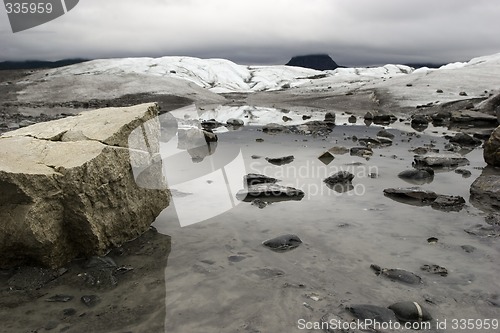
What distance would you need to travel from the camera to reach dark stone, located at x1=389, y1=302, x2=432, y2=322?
14.4 feet

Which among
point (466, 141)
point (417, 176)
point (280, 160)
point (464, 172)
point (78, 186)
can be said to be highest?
point (78, 186)

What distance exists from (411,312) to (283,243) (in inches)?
89.8

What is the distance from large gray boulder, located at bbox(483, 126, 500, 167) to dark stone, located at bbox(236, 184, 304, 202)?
6.30 m

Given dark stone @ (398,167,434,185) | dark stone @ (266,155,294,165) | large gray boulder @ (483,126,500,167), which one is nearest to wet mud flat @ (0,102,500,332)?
dark stone @ (398,167,434,185)

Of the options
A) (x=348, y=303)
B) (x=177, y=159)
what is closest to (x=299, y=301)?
(x=348, y=303)

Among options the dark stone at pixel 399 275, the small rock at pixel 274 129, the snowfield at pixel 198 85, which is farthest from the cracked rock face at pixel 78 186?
the snowfield at pixel 198 85

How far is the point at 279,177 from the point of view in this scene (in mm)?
10539

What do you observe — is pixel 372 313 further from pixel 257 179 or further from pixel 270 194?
pixel 257 179

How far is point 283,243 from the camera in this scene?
6.33 meters

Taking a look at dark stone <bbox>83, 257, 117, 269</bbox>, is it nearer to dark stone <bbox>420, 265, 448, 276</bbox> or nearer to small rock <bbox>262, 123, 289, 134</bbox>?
dark stone <bbox>420, 265, 448, 276</bbox>

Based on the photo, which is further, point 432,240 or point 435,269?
point 432,240

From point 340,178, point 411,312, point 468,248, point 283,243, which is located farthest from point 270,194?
point 411,312

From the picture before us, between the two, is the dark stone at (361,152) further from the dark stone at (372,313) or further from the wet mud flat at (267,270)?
the dark stone at (372,313)

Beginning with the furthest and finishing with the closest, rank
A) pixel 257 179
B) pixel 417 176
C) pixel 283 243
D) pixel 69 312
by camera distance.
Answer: pixel 417 176 < pixel 257 179 < pixel 283 243 < pixel 69 312
